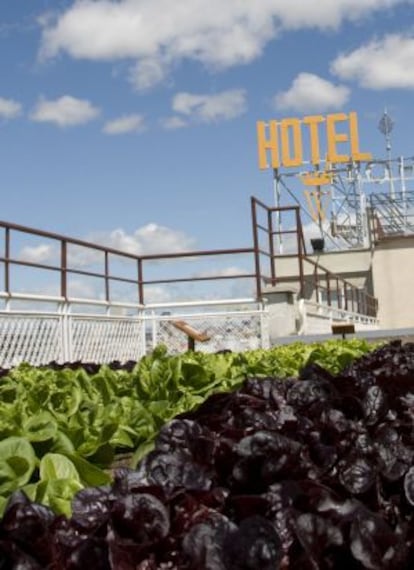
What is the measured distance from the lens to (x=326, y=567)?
4.42 ft

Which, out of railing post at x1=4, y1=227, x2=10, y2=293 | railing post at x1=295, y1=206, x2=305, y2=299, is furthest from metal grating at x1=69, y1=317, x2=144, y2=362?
railing post at x1=295, y1=206, x2=305, y2=299

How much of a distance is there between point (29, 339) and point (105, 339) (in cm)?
310

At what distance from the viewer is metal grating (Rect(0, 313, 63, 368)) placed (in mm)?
9953

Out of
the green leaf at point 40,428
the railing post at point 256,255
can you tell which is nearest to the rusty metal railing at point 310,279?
the railing post at point 256,255

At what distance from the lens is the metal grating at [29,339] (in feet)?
32.7

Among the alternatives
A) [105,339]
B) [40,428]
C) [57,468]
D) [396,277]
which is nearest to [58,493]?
[57,468]

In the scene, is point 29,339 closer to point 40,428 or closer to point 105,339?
point 105,339

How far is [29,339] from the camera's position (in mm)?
10492

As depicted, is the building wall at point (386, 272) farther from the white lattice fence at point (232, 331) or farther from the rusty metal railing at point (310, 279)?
the white lattice fence at point (232, 331)

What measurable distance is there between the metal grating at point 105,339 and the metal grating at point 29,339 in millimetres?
395

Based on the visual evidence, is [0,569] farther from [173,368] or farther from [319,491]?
[173,368]

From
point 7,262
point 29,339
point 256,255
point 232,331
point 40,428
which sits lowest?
point 40,428

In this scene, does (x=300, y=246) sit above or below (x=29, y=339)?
above

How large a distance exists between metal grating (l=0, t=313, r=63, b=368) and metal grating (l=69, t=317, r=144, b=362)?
395 millimetres
